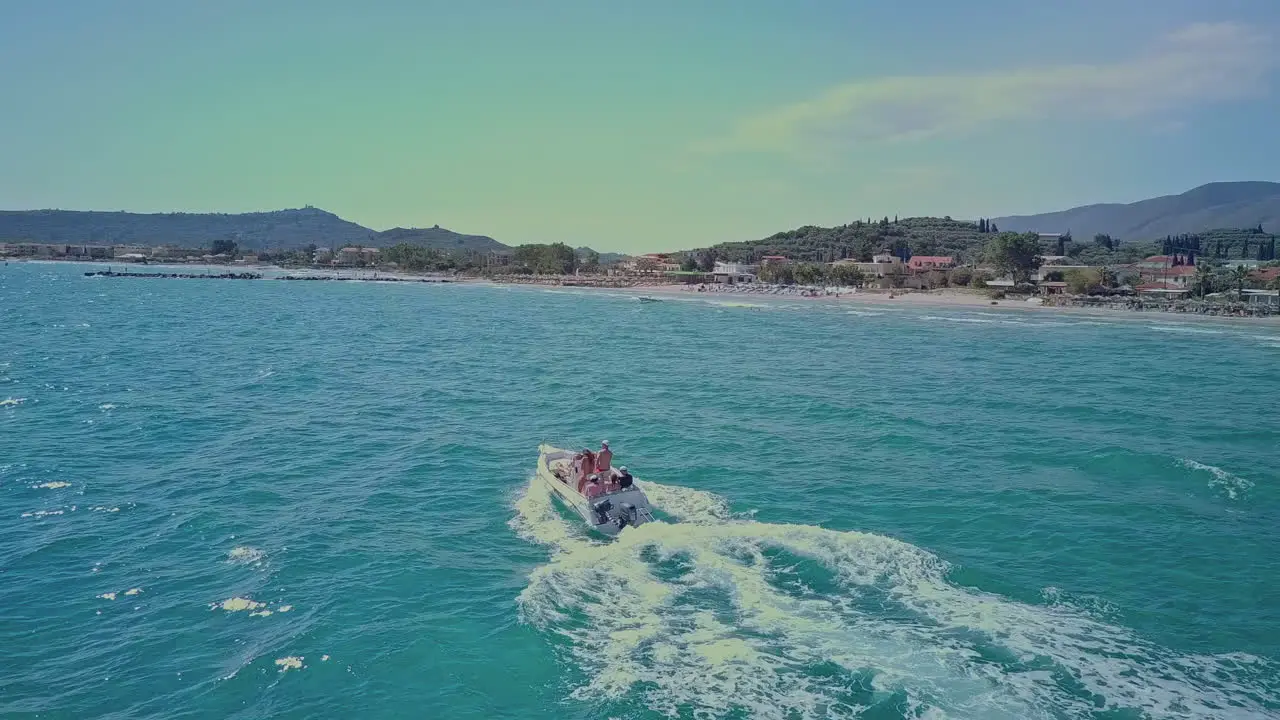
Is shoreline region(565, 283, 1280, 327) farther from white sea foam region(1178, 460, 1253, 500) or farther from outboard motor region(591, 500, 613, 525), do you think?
outboard motor region(591, 500, 613, 525)

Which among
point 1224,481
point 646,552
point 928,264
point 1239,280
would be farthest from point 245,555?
point 928,264

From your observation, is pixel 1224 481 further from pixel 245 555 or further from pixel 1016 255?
pixel 1016 255

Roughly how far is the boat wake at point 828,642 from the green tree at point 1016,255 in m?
133

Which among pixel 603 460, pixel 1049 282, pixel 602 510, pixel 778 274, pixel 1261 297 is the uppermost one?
pixel 778 274

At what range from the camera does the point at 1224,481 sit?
1001 inches

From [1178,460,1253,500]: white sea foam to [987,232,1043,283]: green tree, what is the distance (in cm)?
12008

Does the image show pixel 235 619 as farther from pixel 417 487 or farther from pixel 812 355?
pixel 812 355

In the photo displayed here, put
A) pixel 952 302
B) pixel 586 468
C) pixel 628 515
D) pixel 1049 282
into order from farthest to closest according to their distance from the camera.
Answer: pixel 1049 282
pixel 952 302
pixel 586 468
pixel 628 515

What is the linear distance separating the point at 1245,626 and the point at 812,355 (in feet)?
143

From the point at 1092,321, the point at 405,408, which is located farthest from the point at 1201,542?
the point at 1092,321

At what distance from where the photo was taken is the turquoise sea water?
13102 millimetres

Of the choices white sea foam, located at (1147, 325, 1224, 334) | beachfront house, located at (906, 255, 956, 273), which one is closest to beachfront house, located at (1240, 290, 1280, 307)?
white sea foam, located at (1147, 325, 1224, 334)

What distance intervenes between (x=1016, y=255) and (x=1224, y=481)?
124625mm

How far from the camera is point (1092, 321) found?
95375 millimetres
